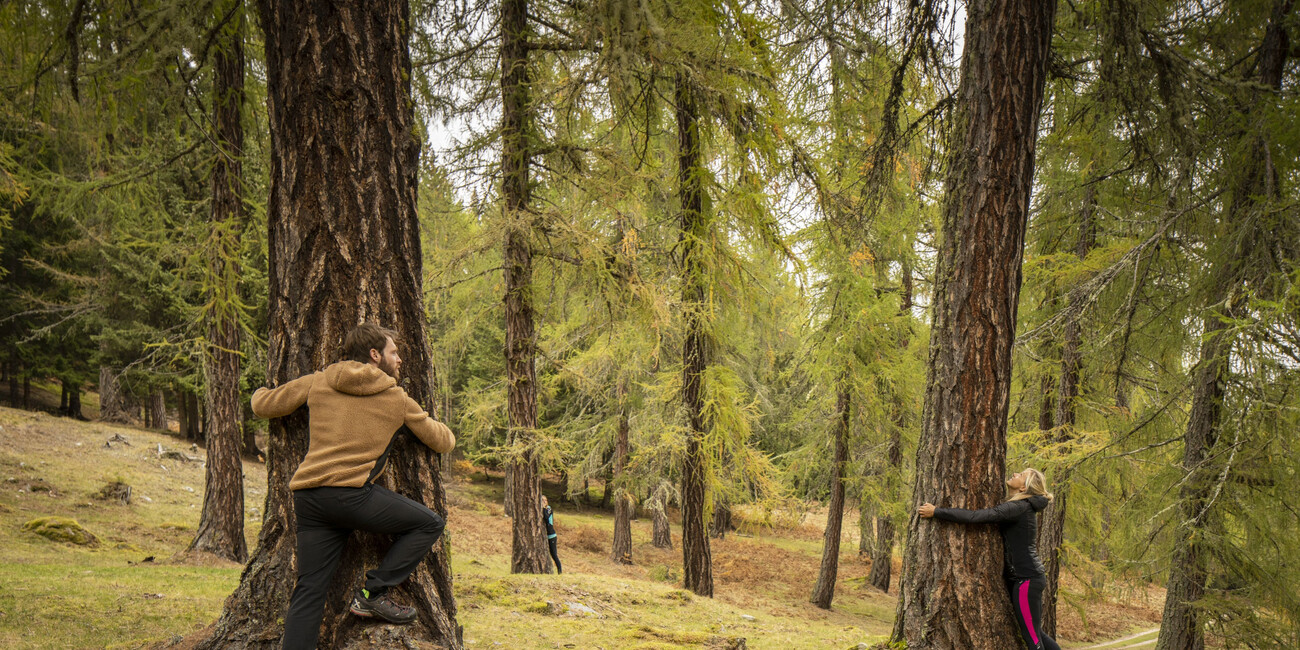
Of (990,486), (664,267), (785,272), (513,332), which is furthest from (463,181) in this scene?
(990,486)

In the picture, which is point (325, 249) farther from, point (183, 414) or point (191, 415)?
point (183, 414)

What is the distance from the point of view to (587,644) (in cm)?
434

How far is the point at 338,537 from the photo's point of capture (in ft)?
9.32

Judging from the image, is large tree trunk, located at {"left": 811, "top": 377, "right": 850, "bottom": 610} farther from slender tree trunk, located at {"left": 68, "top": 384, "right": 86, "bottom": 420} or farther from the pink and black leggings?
slender tree trunk, located at {"left": 68, "top": 384, "right": 86, "bottom": 420}

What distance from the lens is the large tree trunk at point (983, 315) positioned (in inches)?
169

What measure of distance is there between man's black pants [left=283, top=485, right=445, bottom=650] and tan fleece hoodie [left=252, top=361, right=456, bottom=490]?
0.07m

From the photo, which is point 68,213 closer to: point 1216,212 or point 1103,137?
point 1103,137

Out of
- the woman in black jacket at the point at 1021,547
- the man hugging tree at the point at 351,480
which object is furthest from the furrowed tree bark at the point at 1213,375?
the man hugging tree at the point at 351,480

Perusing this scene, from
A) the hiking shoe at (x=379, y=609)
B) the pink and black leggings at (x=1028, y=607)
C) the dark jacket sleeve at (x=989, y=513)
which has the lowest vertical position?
the pink and black leggings at (x=1028, y=607)

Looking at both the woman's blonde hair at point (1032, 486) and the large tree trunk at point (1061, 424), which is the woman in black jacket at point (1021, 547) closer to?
the woman's blonde hair at point (1032, 486)

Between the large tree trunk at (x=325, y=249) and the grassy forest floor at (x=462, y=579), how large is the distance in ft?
3.49

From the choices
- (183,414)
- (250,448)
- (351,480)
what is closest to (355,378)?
(351,480)

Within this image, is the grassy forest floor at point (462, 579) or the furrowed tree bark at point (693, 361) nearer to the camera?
the grassy forest floor at point (462, 579)

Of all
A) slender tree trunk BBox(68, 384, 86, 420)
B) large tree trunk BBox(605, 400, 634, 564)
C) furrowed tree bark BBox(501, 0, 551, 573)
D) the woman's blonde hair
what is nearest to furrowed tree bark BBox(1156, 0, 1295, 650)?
the woman's blonde hair
